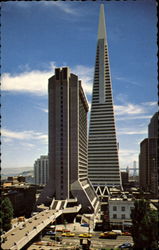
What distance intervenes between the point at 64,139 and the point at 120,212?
45526mm

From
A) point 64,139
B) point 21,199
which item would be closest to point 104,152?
point 64,139

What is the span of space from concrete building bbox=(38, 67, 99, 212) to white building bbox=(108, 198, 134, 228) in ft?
90.9

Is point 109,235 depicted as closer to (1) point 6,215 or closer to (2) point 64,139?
(1) point 6,215

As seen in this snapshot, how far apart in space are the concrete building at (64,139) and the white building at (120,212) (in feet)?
90.9

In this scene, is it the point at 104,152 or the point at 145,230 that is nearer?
the point at 145,230

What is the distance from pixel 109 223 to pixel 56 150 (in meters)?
46.7

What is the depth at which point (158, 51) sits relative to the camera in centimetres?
2452

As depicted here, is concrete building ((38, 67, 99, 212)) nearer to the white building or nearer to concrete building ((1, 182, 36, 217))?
concrete building ((1, 182, 36, 217))

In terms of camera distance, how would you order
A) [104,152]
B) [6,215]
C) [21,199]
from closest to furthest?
[6,215], [21,199], [104,152]

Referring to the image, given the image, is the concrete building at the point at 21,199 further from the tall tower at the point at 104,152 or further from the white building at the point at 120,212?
the tall tower at the point at 104,152

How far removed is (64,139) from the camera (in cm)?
11931

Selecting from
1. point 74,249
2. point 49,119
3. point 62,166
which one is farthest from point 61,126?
point 74,249

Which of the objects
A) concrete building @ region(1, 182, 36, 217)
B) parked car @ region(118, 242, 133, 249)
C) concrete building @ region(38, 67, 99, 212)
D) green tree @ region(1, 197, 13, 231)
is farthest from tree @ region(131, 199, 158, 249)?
concrete building @ region(1, 182, 36, 217)

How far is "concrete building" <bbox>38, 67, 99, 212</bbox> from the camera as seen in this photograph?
4626 inches
